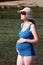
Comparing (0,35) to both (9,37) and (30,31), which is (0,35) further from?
(30,31)

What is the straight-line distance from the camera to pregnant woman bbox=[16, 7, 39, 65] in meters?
4.86

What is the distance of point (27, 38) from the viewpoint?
495cm

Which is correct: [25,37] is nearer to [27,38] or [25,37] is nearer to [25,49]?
[27,38]

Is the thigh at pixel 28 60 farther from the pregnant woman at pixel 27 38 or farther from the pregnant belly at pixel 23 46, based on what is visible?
the pregnant belly at pixel 23 46


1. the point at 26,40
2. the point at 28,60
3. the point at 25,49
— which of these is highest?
the point at 26,40

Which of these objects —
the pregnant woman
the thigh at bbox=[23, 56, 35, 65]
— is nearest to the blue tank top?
the pregnant woman

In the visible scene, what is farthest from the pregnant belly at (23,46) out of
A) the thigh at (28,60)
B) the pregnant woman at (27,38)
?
the thigh at (28,60)

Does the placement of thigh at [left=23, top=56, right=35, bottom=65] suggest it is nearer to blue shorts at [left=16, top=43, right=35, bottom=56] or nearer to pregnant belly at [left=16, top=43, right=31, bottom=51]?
blue shorts at [left=16, top=43, right=35, bottom=56]

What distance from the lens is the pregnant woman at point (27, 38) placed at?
16.0ft

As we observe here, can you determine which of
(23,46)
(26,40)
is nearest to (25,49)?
(23,46)

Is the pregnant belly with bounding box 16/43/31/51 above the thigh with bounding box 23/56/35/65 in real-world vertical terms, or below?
above

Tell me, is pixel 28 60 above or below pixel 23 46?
below

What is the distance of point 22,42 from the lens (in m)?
4.96

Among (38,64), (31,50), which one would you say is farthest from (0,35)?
(31,50)
